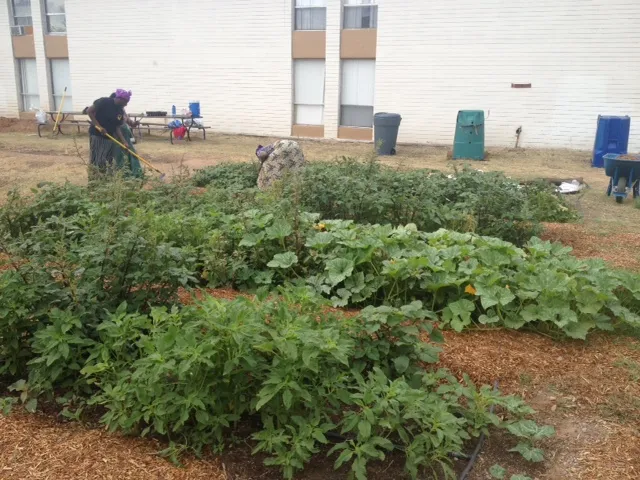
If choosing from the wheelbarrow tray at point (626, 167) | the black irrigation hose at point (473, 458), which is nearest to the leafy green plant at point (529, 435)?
the black irrigation hose at point (473, 458)

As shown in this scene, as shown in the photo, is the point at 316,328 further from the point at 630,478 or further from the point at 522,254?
the point at 522,254

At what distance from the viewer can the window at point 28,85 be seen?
25.0 metres

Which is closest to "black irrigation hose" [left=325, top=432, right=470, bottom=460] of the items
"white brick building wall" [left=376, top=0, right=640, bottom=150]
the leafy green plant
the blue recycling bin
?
the leafy green plant

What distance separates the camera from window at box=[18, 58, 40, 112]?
Answer: 2495 cm

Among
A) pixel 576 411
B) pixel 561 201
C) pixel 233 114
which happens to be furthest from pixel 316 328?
pixel 233 114

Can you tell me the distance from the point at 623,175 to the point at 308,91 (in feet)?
38.8

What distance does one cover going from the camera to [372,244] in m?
4.49

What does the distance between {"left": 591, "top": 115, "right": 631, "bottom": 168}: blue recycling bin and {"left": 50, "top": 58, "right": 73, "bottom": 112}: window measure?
Answer: 18.7 meters

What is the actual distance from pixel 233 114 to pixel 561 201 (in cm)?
1500

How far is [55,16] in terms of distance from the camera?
23812 millimetres

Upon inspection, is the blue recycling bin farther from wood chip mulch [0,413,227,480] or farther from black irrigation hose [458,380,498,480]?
wood chip mulch [0,413,227,480]

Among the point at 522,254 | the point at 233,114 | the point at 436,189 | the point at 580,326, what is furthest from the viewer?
the point at 233,114

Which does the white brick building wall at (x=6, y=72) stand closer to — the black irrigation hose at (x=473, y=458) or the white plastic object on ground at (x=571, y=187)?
the white plastic object on ground at (x=571, y=187)

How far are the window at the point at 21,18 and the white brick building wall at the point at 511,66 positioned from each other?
1430 centimetres
